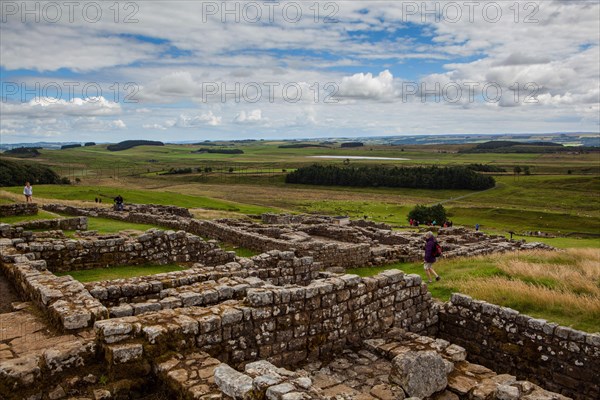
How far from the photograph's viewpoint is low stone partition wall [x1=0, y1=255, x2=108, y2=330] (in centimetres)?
825

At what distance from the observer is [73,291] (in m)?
9.81

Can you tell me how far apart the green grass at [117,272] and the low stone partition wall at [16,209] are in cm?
1397

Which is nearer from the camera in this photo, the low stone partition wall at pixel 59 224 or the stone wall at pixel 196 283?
the stone wall at pixel 196 283

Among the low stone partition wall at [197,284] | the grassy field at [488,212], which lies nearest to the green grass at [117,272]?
the grassy field at [488,212]

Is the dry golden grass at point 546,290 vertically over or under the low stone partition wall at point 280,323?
under

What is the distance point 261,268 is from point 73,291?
18.1 ft

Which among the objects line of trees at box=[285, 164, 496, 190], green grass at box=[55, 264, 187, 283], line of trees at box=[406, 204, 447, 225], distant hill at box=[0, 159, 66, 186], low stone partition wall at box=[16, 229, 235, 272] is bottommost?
line of trees at box=[406, 204, 447, 225]

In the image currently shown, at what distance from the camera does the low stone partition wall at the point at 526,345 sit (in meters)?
9.06

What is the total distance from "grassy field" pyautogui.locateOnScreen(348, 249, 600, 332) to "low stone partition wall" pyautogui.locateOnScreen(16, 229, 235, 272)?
23.9 feet

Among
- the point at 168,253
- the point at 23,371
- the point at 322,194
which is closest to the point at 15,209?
the point at 168,253

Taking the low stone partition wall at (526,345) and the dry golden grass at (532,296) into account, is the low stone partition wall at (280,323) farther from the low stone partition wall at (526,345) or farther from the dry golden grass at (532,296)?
the dry golden grass at (532,296)

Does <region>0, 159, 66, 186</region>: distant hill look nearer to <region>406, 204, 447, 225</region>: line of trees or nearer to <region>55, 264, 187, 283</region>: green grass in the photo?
<region>406, 204, 447, 225</region>: line of trees

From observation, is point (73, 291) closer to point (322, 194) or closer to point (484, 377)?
point (484, 377)

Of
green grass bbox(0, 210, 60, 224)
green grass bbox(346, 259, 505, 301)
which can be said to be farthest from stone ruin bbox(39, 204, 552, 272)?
green grass bbox(0, 210, 60, 224)
